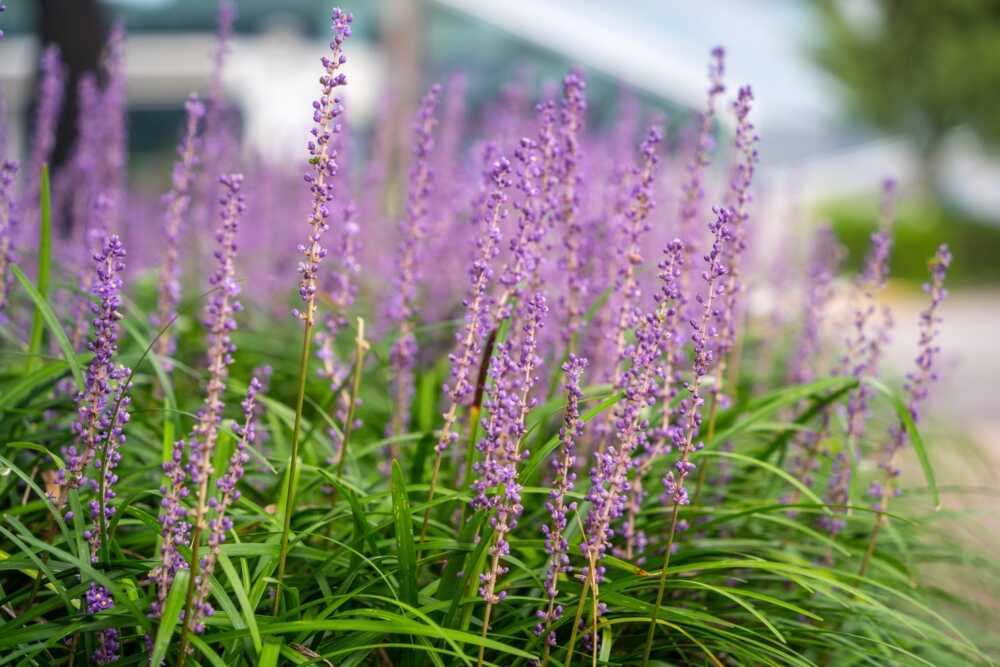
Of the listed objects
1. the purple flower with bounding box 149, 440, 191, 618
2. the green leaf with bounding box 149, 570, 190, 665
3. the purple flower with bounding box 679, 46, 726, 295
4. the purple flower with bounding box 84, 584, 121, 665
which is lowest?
the purple flower with bounding box 84, 584, 121, 665

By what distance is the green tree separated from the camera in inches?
1170

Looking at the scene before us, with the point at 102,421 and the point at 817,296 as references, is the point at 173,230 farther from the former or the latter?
the point at 817,296

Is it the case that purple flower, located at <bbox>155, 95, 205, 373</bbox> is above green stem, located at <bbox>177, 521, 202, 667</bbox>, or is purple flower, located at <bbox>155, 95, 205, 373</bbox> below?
above

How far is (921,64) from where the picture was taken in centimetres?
3064

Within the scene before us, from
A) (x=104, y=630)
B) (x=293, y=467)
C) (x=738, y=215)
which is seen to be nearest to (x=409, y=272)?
(x=738, y=215)

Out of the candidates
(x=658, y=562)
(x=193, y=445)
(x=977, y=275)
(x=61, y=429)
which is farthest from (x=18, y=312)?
(x=977, y=275)

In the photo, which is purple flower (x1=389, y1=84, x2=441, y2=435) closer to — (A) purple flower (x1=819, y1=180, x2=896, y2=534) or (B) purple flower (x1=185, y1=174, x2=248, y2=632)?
(B) purple flower (x1=185, y1=174, x2=248, y2=632)

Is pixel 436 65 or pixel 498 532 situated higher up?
pixel 436 65

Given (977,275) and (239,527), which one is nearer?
(239,527)

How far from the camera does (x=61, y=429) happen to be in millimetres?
3023

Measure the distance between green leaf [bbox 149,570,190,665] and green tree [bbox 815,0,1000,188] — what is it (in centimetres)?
3150

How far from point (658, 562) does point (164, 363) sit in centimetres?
157

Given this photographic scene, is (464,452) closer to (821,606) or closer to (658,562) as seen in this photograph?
(658,562)

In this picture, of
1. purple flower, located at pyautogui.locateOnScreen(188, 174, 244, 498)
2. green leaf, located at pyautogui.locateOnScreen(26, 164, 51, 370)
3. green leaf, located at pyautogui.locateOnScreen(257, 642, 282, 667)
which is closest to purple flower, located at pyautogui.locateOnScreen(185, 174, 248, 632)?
purple flower, located at pyautogui.locateOnScreen(188, 174, 244, 498)
